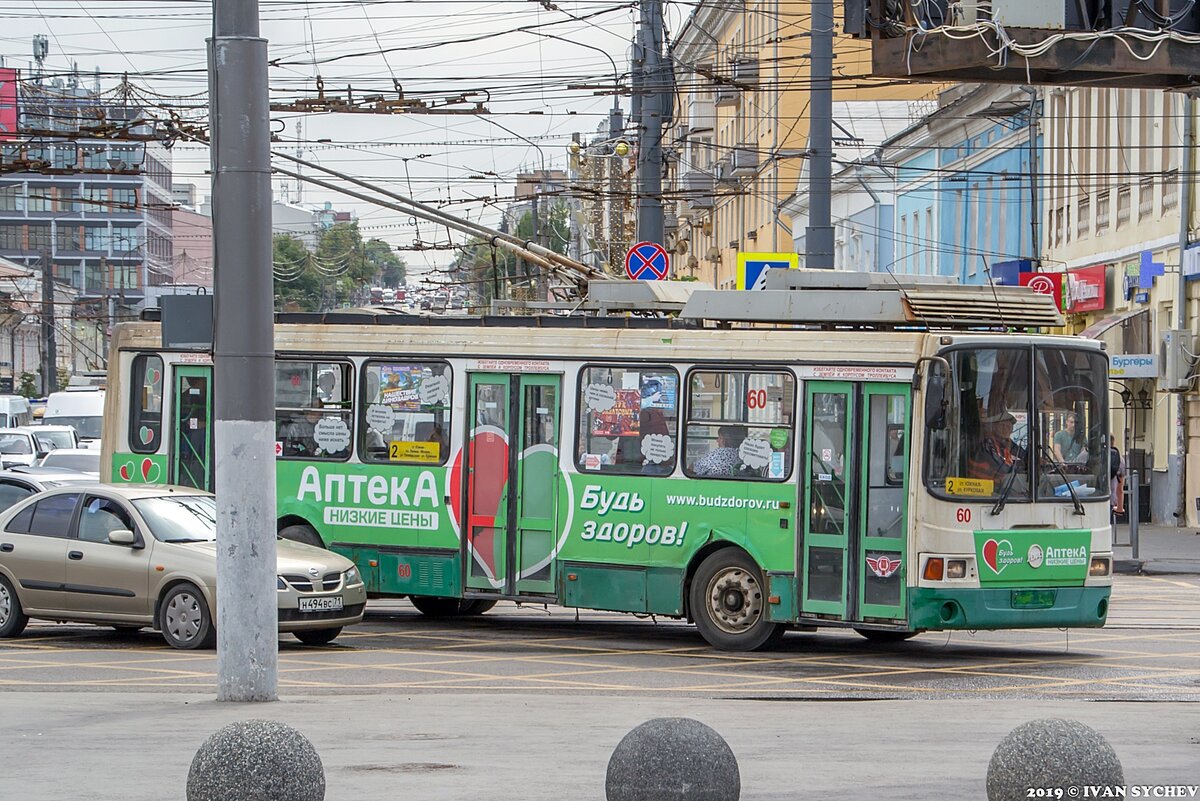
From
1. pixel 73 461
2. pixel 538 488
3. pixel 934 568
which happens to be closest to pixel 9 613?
pixel 538 488

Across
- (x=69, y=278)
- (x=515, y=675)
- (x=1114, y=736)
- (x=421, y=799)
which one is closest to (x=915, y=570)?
(x=515, y=675)

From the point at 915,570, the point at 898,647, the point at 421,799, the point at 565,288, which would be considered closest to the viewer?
the point at 421,799

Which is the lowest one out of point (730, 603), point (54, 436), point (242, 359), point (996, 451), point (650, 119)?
point (730, 603)

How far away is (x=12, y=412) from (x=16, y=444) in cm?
1601

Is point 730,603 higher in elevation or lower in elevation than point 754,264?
lower

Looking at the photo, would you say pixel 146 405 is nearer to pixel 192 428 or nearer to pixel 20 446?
pixel 192 428

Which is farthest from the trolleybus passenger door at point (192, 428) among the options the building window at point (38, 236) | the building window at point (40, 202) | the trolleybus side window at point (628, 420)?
the building window at point (38, 236)

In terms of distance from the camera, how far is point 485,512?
17.2 meters

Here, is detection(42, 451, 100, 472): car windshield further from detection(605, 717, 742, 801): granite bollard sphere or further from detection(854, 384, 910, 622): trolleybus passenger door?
detection(605, 717, 742, 801): granite bollard sphere

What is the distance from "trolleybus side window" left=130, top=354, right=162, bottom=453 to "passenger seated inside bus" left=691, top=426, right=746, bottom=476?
19.1 feet

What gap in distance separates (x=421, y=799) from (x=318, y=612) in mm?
7463

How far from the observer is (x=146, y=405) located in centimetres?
1900

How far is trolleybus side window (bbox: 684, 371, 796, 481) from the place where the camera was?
15.9 m

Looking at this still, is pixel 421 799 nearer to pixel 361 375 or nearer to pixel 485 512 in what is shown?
pixel 485 512
